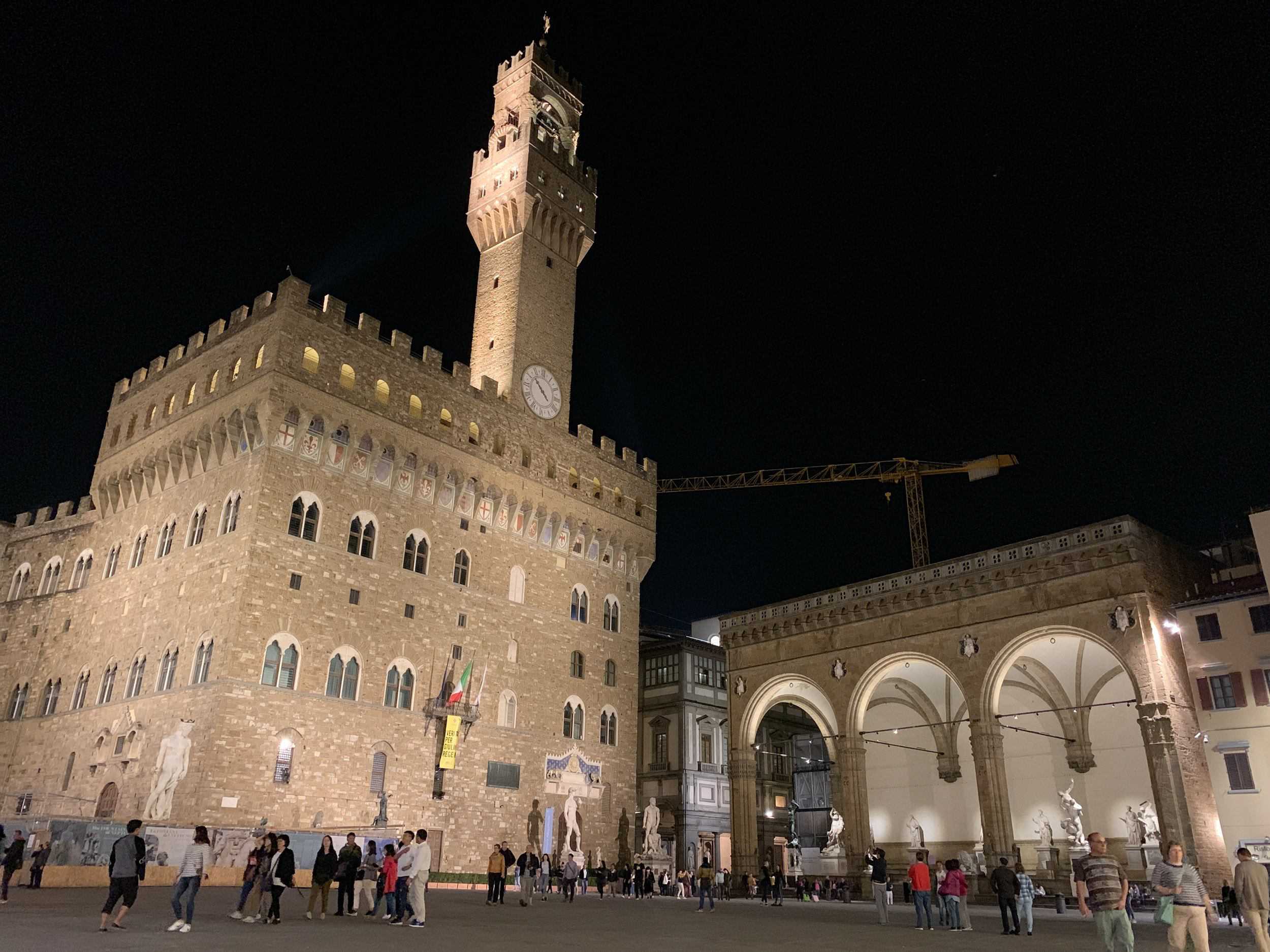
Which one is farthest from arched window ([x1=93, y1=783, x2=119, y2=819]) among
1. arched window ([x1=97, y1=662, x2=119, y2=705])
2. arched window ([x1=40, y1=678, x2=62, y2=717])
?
arched window ([x1=40, y1=678, x2=62, y2=717])

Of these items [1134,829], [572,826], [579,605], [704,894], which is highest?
[579,605]

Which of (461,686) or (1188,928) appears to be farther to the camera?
(461,686)

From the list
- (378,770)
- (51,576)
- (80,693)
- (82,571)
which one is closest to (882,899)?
(378,770)

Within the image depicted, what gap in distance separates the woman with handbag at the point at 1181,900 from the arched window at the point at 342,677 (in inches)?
910

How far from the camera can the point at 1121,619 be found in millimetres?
24969

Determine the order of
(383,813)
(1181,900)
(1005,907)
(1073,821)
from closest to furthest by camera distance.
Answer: (1181,900) < (1005,907) < (383,813) < (1073,821)

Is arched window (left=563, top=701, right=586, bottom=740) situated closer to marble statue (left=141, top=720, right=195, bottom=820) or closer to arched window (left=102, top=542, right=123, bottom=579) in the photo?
marble statue (left=141, top=720, right=195, bottom=820)

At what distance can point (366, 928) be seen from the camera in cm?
1236

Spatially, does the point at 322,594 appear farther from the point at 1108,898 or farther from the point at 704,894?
the point at 1108,898

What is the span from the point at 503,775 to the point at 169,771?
10674mm

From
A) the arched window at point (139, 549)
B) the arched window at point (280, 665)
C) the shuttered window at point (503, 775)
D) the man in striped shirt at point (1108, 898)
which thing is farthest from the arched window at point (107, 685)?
the man in striped shirt at point (1108, 898)

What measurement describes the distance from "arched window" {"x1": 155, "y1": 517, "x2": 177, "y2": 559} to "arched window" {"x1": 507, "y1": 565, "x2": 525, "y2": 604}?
11425mm

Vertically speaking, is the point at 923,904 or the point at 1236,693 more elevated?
the point at 1236,693

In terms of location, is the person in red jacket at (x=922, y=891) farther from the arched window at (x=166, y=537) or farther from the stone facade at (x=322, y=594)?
the arched window at (x=166, y=537)
